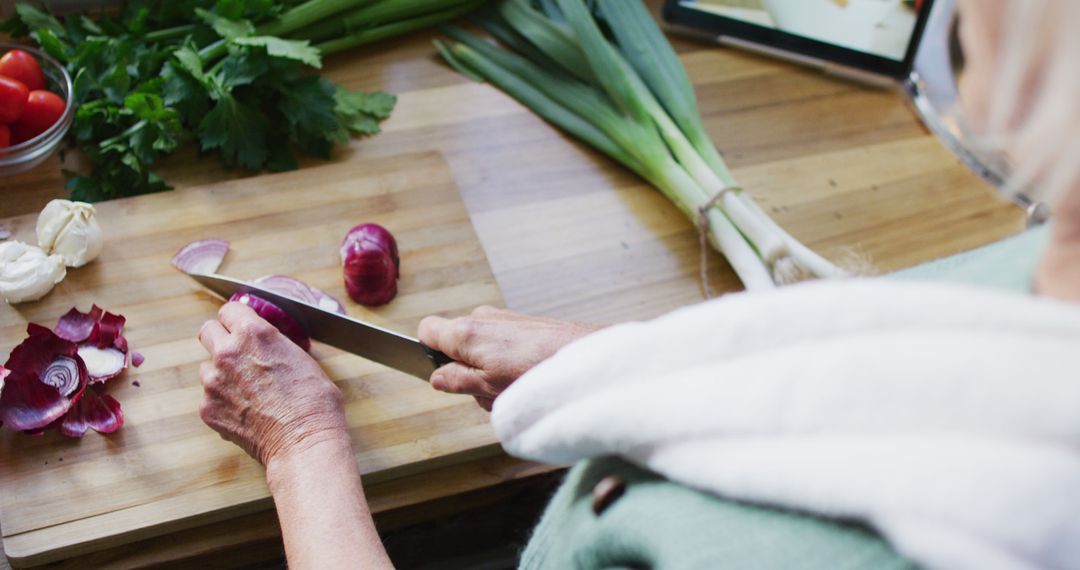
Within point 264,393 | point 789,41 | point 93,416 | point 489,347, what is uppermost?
point 789,41

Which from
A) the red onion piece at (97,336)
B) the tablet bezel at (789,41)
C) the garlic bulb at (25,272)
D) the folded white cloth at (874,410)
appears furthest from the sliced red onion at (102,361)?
the tablet bezel at (789,41)

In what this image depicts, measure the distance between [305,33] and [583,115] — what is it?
50cm

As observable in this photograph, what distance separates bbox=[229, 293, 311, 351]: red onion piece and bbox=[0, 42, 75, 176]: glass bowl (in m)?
0.44

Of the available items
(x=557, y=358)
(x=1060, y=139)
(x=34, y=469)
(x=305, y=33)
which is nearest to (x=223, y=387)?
(x=34, y=469)

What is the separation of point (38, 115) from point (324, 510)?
Answer: 814 mm

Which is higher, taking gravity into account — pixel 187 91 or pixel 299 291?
pixel 187 91

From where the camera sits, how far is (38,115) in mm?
1307

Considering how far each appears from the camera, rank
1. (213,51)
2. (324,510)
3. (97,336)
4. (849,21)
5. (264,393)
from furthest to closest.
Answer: (849,21)
(213,51)
(97,336)
(264,393)
(324,510)

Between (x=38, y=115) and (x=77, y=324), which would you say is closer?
(x=77, y=324)

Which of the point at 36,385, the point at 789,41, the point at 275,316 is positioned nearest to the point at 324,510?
the point at 275,316

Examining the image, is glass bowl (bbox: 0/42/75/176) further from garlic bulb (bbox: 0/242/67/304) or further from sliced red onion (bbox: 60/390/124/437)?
sliced red onion (bbox: 60/390/124/437)

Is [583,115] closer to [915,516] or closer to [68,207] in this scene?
[68,207]

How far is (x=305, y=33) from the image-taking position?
4.92 feet

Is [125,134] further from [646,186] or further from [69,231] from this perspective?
[646,186]
